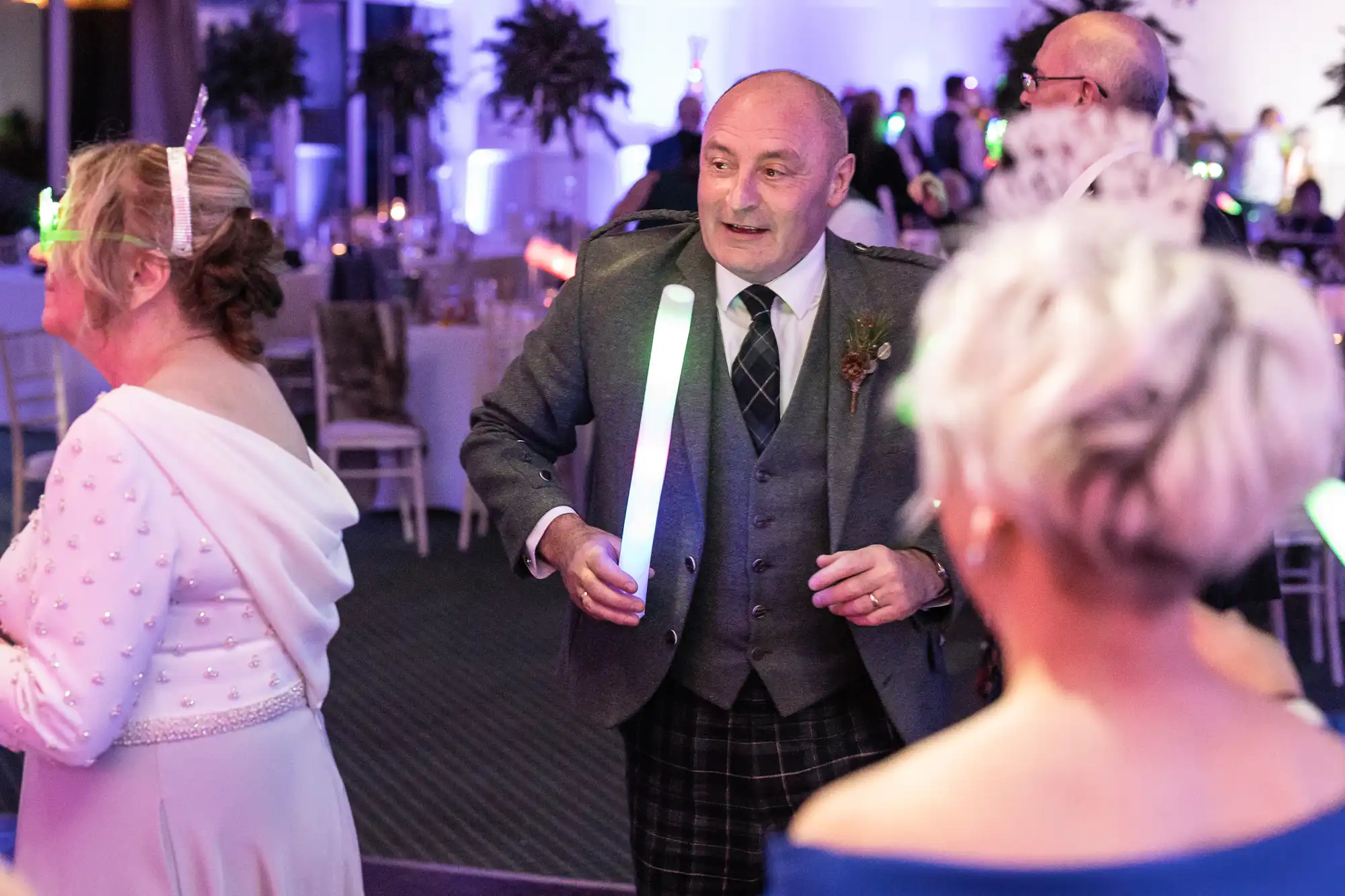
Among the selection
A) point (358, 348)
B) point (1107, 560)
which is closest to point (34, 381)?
point (358, 348)

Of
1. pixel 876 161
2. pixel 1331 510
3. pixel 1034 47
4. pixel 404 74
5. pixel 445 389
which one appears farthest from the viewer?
pixel 404 74

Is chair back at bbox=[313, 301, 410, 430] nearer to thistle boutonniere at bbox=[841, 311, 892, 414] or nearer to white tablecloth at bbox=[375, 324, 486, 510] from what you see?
white tablecloth at bbox=[375, 324, 486, 510]

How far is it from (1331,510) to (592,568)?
106 centimetres

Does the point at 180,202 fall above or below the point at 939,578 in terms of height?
above

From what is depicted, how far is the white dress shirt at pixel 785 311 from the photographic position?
7.54 ft

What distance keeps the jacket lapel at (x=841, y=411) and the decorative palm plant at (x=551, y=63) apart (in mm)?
8350

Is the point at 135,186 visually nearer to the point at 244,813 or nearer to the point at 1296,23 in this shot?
the point at 244,813

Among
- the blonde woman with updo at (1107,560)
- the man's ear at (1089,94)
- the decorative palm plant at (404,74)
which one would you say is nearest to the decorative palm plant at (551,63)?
the decorative palm plant at (404,74)

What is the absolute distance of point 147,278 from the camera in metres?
2.18

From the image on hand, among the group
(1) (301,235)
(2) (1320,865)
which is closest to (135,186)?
(2) (1320,865)

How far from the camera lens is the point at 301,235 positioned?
13.0 metres

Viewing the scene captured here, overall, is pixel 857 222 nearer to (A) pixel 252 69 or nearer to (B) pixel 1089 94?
(B) pixel 1089 94

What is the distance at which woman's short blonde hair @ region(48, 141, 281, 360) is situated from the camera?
2162mm

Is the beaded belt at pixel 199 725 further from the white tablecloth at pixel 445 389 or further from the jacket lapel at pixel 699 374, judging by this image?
the white tablecloth at pixel 445 389
